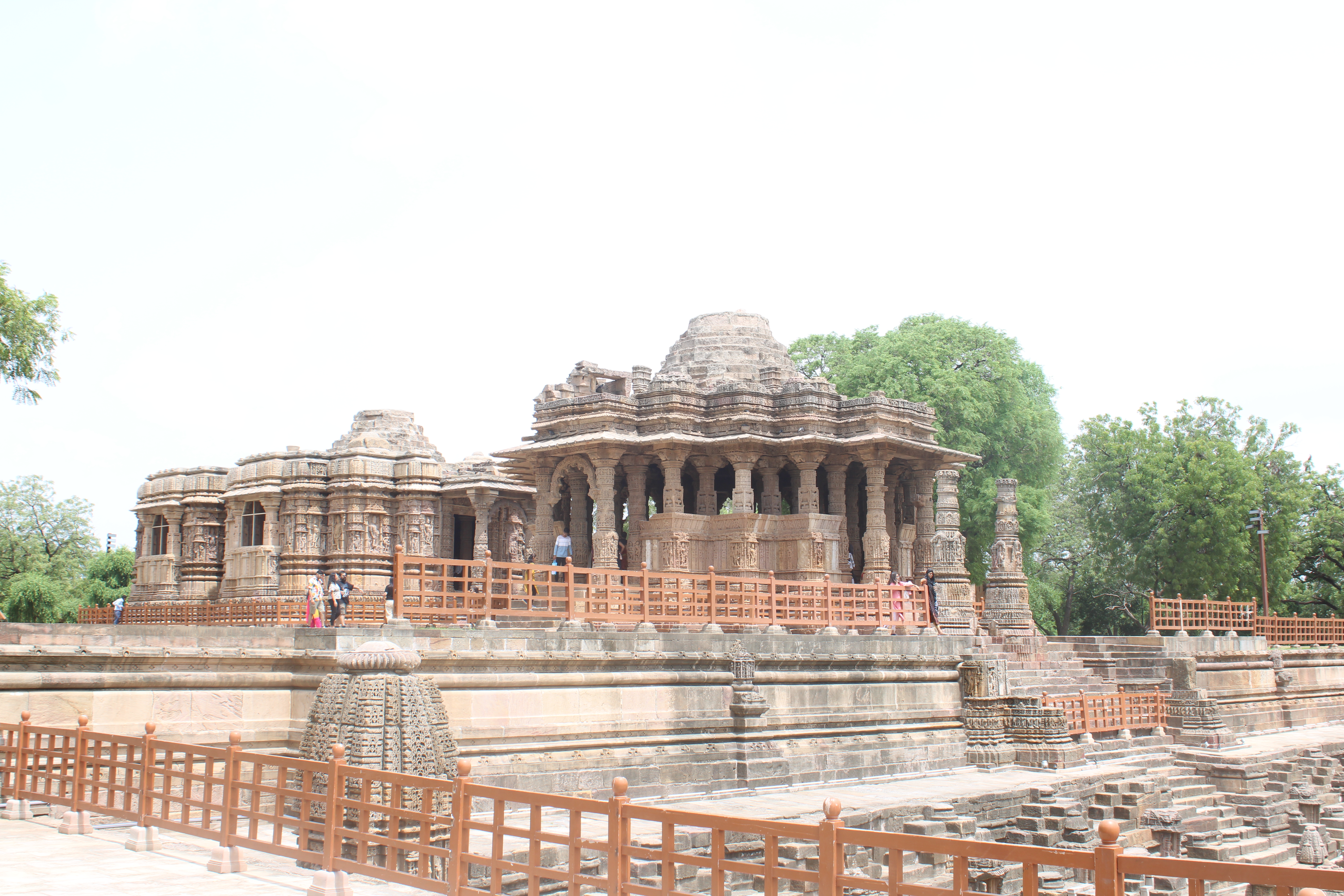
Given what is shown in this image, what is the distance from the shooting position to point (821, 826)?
599 cm

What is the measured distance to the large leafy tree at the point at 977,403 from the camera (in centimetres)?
3434

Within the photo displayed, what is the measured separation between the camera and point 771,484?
2500 centimetres

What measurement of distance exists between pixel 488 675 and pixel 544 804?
6875 mm

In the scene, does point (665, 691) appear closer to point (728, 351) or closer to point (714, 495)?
point (714, 495)

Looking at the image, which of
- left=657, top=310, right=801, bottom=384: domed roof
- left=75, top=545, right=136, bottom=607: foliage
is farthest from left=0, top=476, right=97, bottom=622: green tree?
left=657, top=310, right=801, bottom=384: domed roof

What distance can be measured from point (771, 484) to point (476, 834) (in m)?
14.0

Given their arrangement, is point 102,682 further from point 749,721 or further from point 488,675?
point 749,721

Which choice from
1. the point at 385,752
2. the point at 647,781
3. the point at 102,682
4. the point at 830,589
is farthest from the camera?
the point at 830,589

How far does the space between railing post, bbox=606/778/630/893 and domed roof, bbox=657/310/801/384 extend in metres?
19.4

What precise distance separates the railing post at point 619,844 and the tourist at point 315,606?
489 inches

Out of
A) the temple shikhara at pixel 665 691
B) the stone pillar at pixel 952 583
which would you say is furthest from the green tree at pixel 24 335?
the stone pillar at pixel 952 583

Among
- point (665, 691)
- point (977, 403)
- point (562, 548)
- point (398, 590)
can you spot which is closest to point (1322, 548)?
point (977, 403)

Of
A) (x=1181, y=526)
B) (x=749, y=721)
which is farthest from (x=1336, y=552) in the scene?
(x=749, y=721)

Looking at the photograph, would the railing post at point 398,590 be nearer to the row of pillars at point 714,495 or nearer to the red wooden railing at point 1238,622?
the row of pillars at point 714,495
